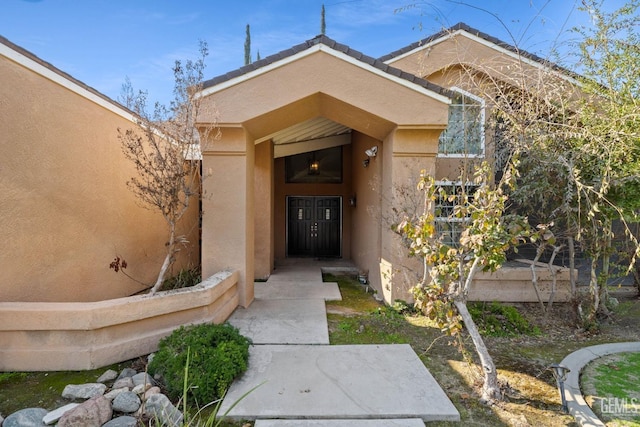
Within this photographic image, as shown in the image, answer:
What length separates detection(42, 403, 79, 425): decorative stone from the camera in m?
3.67

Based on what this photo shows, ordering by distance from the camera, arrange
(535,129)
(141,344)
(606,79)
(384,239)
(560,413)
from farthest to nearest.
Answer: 1. (384,239)
2. (535,129)
3. (606,79)
4. (141,344)
5. (560,413)

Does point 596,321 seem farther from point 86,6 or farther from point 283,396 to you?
point 86,6

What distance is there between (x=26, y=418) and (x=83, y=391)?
2.04ft

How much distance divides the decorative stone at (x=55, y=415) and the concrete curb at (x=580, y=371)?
629 cm

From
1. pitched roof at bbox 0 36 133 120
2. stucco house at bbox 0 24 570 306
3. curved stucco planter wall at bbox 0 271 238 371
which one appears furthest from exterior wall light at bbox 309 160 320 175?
curved stucco planter wall at bbox 0 271 238 371

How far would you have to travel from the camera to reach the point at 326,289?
9391 millimetres

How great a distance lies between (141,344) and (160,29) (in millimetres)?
10892

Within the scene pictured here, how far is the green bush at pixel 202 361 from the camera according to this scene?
4180 mm

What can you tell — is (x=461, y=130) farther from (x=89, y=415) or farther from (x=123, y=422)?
(x=89, y=415)

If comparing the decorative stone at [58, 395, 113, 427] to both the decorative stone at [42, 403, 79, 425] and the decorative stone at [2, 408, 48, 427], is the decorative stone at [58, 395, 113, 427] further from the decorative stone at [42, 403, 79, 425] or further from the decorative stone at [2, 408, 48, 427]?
the decorative stone at [2, 408, 48, 427]

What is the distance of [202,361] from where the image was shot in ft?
14.5

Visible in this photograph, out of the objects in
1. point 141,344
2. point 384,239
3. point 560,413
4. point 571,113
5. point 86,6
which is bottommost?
point 560,413

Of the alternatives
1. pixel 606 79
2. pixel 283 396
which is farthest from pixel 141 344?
pixel 606 79

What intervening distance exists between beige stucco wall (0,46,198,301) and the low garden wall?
9.53 m
